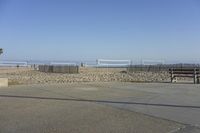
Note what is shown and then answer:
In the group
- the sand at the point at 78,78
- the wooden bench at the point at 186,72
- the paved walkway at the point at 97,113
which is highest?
the wooden bench at the point at 186,72

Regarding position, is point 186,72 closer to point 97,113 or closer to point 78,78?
point 78,78

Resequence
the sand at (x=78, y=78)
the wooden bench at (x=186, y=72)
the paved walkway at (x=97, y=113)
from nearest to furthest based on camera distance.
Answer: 1. the paved walkway at (x=97, y=113)
2. the wooden bench at (x=186, y=72)
3. the sand at (x=78, y=78)

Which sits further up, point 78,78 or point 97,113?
point 78,78

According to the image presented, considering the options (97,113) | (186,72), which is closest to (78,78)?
(186,72)

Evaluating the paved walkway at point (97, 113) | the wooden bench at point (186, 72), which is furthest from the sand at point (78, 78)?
the paved walkway at point (97, 113)

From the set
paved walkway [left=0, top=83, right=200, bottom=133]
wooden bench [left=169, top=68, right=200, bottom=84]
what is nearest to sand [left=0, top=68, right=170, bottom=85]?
wooden bench [left=169, top=68, right=200, bottom=84]

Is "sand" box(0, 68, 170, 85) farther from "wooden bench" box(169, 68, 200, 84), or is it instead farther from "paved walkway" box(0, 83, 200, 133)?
"paved walkway" box(0, 83, 200, 133)

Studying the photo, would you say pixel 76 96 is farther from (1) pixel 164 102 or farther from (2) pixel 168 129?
(2) pixel 168 129

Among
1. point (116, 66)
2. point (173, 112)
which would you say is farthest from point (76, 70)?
point (173, 112)

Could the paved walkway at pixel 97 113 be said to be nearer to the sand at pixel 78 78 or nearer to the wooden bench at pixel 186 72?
the sand at pixel 78 78

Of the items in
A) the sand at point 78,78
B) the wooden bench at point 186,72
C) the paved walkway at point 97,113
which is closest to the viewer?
the paved walkway at point 97,113

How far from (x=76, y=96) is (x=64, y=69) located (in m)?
39.9

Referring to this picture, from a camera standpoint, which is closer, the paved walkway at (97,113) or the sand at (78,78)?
the paved walkway at (97,113)

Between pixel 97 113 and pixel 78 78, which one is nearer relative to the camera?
pixel 97 113
